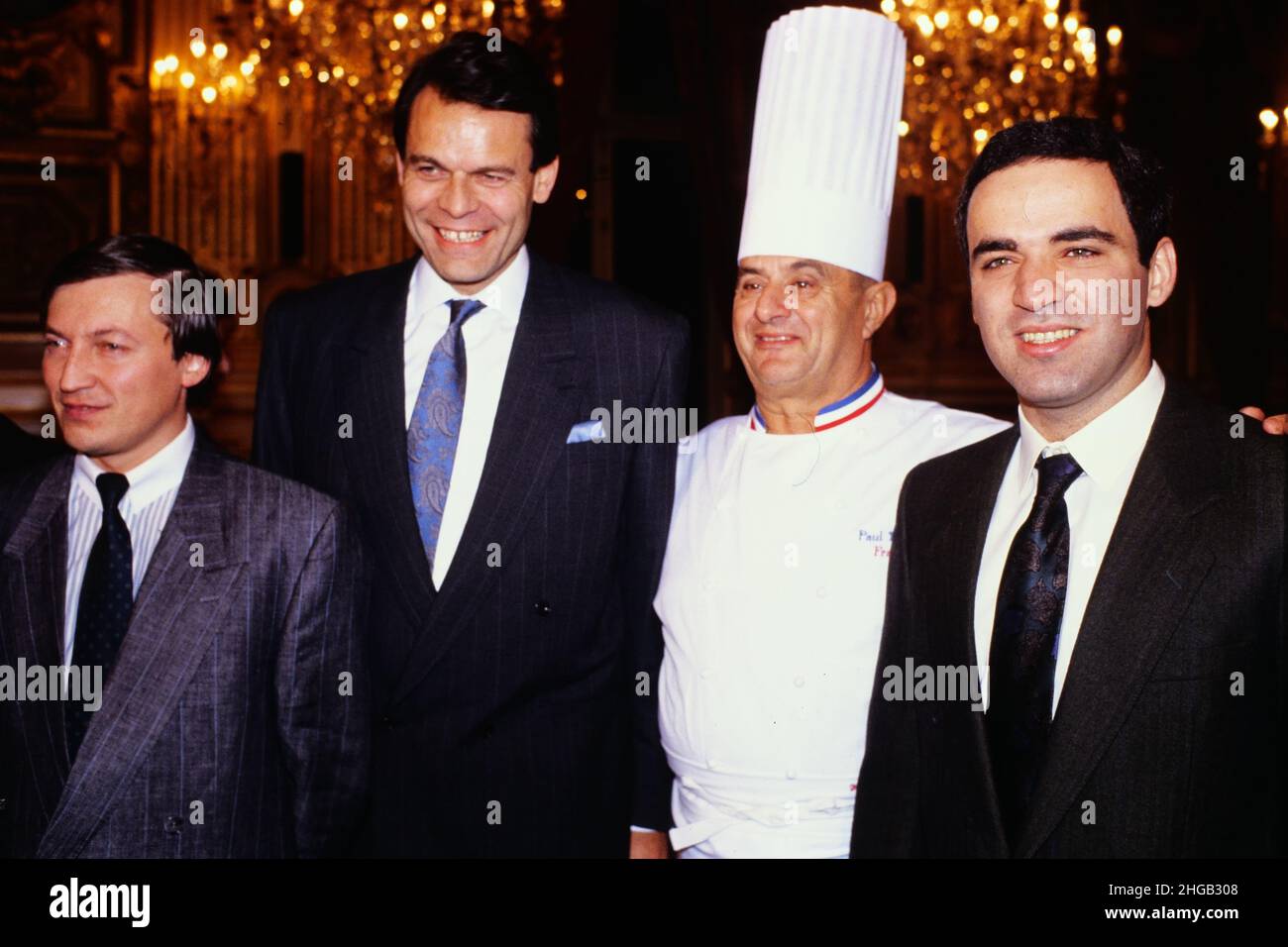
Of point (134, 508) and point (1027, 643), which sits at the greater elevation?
point (134, 508)

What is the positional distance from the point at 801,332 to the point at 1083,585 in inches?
22.6

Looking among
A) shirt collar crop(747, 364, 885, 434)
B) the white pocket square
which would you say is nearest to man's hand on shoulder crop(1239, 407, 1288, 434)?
shirt collar crop(747, 364, 885, 434)

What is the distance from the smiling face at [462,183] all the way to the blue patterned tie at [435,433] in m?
0.12

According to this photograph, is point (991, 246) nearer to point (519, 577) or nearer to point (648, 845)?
point (519, 577)

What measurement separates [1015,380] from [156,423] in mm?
1044

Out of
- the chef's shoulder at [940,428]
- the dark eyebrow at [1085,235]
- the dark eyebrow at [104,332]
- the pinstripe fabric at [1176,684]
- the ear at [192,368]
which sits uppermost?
the dark eyebrow at [1085,235]

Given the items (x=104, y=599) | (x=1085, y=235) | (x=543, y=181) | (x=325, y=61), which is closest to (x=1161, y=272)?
(x=1085, y=235)

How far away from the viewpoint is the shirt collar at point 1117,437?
4.54 feet

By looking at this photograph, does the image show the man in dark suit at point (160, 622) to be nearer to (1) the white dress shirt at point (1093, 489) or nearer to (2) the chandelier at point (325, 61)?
(1) the white dress shirt at point (1093, 489)

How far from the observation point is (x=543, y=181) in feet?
6.26

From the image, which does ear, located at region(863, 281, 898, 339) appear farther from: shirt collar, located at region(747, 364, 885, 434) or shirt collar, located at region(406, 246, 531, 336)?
shirt collar, located at region(406, 246, 531, 336)

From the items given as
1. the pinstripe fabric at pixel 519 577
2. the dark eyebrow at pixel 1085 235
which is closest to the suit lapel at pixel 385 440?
the pinstripe fabric at pixel 519 577

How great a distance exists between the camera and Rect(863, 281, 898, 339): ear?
1890mm

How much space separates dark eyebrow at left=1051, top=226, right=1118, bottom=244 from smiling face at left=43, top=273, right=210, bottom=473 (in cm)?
108
